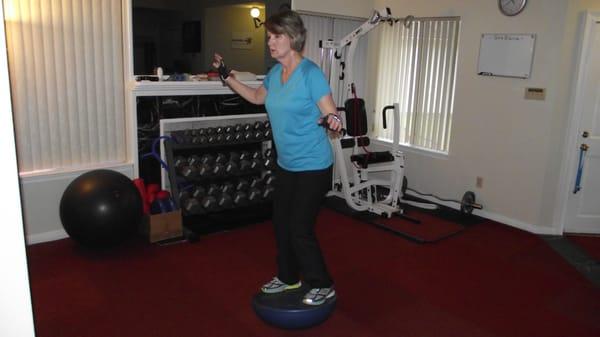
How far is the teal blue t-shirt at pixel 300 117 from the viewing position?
Result: 94.3 inches

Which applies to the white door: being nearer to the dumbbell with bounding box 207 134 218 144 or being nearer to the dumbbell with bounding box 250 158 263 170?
the dumbbell with bounding box 250 158 263 170

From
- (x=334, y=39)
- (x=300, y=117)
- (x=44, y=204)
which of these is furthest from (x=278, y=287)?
(x=334, y=39)

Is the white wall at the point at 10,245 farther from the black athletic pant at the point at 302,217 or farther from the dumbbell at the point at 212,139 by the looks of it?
the dumbbell at the point at 212,139

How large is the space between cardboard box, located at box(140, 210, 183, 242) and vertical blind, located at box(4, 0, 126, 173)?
710 millimetres

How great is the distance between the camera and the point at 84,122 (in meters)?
3.90

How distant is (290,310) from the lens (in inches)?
104

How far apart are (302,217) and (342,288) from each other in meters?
0.92

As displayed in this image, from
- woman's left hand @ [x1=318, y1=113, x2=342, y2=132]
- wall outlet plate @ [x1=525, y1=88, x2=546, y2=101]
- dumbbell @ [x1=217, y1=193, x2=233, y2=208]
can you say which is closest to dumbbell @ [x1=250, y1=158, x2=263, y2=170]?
dumbbell @ [x1=217, y1=193, x2=233, y2=208]

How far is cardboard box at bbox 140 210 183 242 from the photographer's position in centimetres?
378

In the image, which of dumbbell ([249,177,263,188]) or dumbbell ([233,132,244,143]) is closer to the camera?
dumbbell ([233,132,244,143])

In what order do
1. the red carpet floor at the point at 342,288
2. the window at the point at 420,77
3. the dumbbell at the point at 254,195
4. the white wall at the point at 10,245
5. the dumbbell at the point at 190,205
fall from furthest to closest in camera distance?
the window at the point at 420,77 → the dumbbell at the point at 254,195 → the dumbbell at the point at 190,205 → the red carpet floor at the point at 342,288 → the white wall at the point at 10,245

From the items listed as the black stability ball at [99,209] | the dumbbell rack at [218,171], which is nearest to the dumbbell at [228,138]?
→ the dumbbell rack at [218,171]

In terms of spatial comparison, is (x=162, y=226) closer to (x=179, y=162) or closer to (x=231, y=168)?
(x=179, y=162)

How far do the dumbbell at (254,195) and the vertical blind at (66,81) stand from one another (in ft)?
3.92
